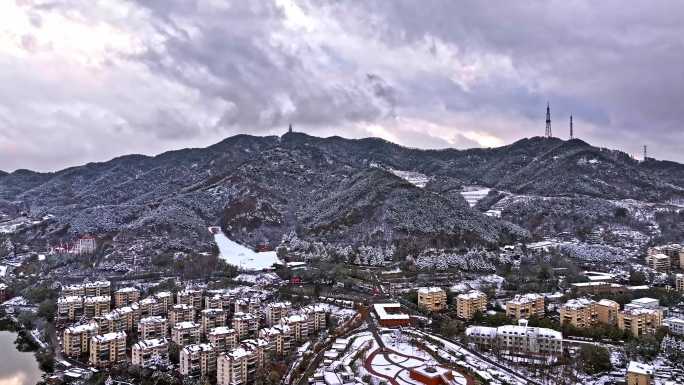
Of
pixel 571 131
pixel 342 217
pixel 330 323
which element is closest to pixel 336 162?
pixel 342 217

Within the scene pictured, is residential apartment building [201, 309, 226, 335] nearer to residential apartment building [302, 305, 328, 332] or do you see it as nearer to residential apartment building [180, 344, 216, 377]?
residential apartment building [302, 305, 328, 332]

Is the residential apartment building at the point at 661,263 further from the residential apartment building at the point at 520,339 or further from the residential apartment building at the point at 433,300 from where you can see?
the residential apartment building at the point at 520,339

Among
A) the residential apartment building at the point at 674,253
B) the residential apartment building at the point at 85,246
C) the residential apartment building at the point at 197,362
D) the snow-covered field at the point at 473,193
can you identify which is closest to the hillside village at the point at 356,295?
the residential apartment building at the point at 197,362

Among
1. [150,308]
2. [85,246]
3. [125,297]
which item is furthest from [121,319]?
[85,246]

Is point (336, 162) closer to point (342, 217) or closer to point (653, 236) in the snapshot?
point (342, 217)

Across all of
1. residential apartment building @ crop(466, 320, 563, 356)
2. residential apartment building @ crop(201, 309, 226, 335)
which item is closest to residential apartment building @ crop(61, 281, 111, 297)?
residential apartment building @ crop(201, 309, 226, 335)
